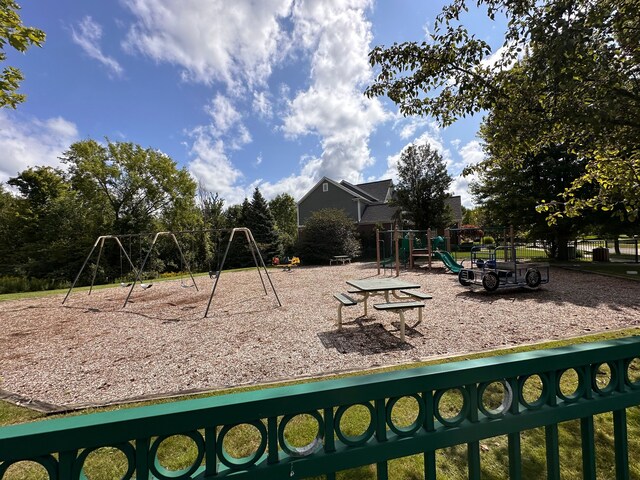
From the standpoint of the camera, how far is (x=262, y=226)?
3038cm

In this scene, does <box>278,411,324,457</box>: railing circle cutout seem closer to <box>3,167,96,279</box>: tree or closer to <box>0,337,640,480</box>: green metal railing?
<box>0,337,640,480</box>: green metal railing

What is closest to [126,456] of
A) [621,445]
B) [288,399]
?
[288,399]

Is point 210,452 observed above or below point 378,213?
below

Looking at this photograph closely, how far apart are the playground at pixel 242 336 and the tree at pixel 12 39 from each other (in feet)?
15.4

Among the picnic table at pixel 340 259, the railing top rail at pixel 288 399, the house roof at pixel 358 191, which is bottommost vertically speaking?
the picnic table at pixel 340 259

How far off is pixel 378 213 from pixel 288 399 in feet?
99.5

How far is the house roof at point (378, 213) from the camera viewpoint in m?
29.6

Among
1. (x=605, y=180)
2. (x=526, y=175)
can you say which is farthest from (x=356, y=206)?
(x=605, y=180)

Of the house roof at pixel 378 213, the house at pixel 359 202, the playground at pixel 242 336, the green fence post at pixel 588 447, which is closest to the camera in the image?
the green fence post at pixel 588 447

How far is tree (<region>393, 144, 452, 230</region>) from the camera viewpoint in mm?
24125

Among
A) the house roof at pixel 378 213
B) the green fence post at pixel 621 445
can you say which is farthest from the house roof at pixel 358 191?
the green fence post at pixel 621 445

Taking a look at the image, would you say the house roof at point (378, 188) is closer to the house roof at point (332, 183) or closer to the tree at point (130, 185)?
the house roof at point (332, 183)

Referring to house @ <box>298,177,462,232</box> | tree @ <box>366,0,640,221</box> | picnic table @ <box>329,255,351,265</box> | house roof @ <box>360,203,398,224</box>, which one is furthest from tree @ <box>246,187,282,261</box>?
tree @ <box>366,0,640,221</box>

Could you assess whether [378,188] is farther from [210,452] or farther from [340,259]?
[210,452]
